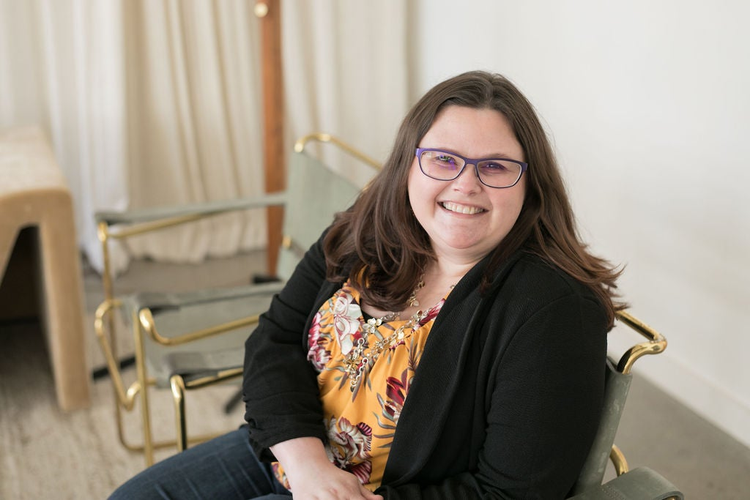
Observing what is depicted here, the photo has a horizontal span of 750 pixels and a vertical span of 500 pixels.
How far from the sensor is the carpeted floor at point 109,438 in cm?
214

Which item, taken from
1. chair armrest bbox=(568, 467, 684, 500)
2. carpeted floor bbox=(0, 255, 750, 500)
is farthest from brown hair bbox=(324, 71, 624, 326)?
carpeted floor bbox=(0, 255, 750, 500)

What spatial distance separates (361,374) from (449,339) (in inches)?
7.0

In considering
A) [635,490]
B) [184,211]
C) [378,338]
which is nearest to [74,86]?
[184,211]

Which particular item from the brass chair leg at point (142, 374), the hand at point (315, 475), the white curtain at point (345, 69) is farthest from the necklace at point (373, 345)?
the white curtain at point (345, 69)

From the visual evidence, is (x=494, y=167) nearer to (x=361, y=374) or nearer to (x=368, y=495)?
(x=361, y=374)

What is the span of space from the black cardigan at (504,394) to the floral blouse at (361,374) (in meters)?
0.05

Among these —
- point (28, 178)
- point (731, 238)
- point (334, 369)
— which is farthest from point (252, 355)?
point (731, 238)

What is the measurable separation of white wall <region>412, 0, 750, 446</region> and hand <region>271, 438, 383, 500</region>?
1277 millimetres

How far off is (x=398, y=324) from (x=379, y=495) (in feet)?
0.88

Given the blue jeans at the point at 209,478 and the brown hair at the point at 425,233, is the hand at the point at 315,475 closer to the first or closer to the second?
the blue jeans at the point at 209,478

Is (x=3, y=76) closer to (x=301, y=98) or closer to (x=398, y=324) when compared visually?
(x=301, y=98)

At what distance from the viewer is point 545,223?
49.3 inches

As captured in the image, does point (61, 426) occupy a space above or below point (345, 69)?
below

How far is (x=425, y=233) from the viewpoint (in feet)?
4.62
